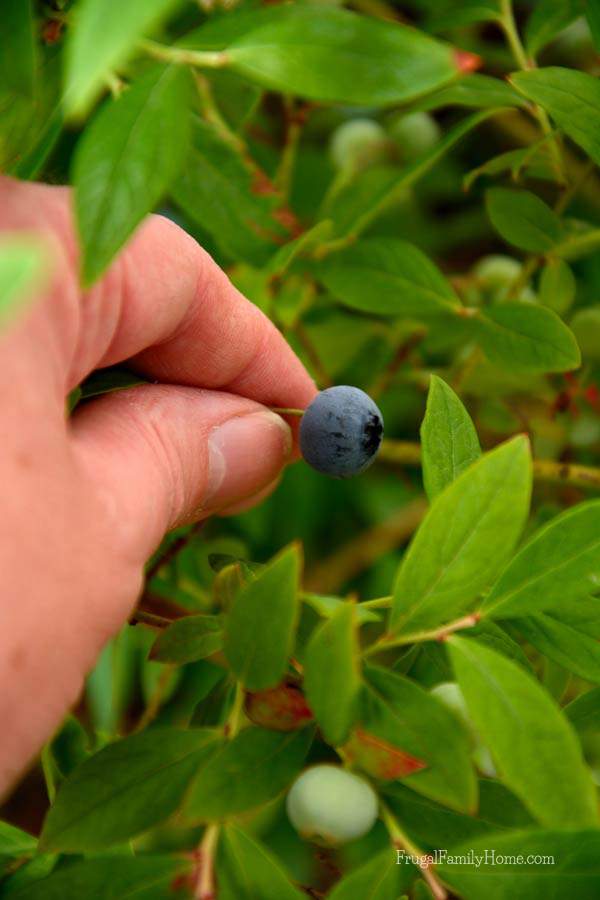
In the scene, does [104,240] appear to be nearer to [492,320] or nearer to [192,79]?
[192,79]

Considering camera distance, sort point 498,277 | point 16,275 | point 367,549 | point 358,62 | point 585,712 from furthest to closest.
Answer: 1. point 367,549
2. point 498,277
3. point 585,712
4. point 358,62
5. point 16,275

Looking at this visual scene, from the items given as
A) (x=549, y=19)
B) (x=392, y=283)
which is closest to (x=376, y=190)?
(x=392, y=283)

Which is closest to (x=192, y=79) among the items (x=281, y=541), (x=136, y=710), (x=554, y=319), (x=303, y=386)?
(x=303, y=386)

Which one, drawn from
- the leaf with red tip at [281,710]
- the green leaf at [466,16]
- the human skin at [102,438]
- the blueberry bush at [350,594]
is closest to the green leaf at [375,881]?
the blueberry bush at [350,594]

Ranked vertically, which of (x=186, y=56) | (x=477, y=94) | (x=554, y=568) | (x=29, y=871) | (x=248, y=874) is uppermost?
(x=186, y=56)

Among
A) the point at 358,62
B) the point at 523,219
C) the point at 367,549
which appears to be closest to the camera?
the point at 358,62

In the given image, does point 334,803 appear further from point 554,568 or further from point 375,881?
point 554,568

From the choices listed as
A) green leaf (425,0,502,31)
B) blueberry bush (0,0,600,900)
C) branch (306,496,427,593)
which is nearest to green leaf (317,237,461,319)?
blueberry bush (0,0,600,900)

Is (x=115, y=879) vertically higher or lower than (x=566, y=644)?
lower

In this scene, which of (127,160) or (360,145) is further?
(360,145)
